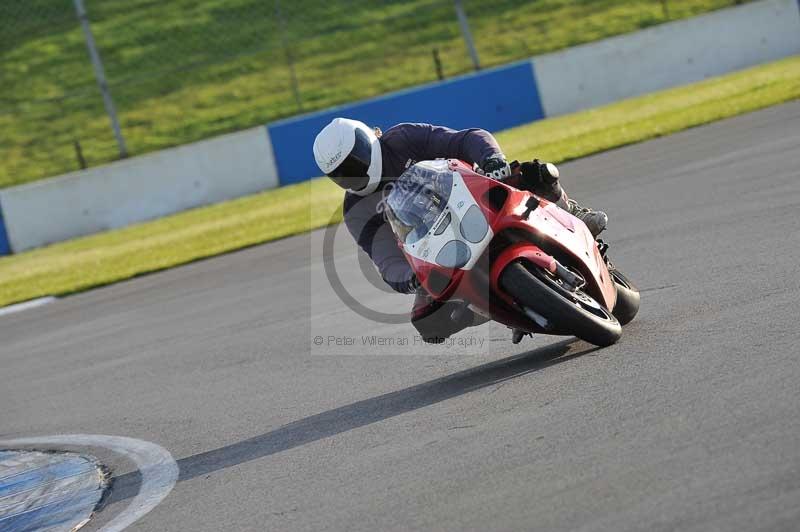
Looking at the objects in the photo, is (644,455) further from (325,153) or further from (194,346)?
(194,346)

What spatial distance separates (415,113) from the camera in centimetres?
2269

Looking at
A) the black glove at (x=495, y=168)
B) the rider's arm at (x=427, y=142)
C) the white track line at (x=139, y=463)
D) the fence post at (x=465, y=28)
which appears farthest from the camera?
the fence post at (x=465, y=28)

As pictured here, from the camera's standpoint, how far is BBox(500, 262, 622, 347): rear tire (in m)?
5.98

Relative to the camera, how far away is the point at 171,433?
708 cm

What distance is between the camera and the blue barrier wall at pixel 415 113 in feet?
74.0

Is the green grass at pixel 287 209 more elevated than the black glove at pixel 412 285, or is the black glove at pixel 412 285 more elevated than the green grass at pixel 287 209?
the black glove at pixel 412 285

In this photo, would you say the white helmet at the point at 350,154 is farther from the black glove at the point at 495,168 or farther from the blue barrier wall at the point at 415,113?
the blue barrier wall at the point at 415,113

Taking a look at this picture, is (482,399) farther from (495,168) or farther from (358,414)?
(495,168)

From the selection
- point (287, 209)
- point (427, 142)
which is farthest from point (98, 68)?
point (427, 142)

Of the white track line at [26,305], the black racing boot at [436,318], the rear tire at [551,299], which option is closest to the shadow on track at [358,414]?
the black racing boot at [436,318]

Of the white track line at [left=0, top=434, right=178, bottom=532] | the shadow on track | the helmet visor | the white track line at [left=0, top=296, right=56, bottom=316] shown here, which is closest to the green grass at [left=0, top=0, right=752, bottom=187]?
the white track line at [left=0, top=296, right=56, bottom=316]

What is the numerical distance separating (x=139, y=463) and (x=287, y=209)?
12564mm

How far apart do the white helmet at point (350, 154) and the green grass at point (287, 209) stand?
8.30m

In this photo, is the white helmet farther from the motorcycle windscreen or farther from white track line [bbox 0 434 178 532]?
white track line [bbox 0 434 178 532]
